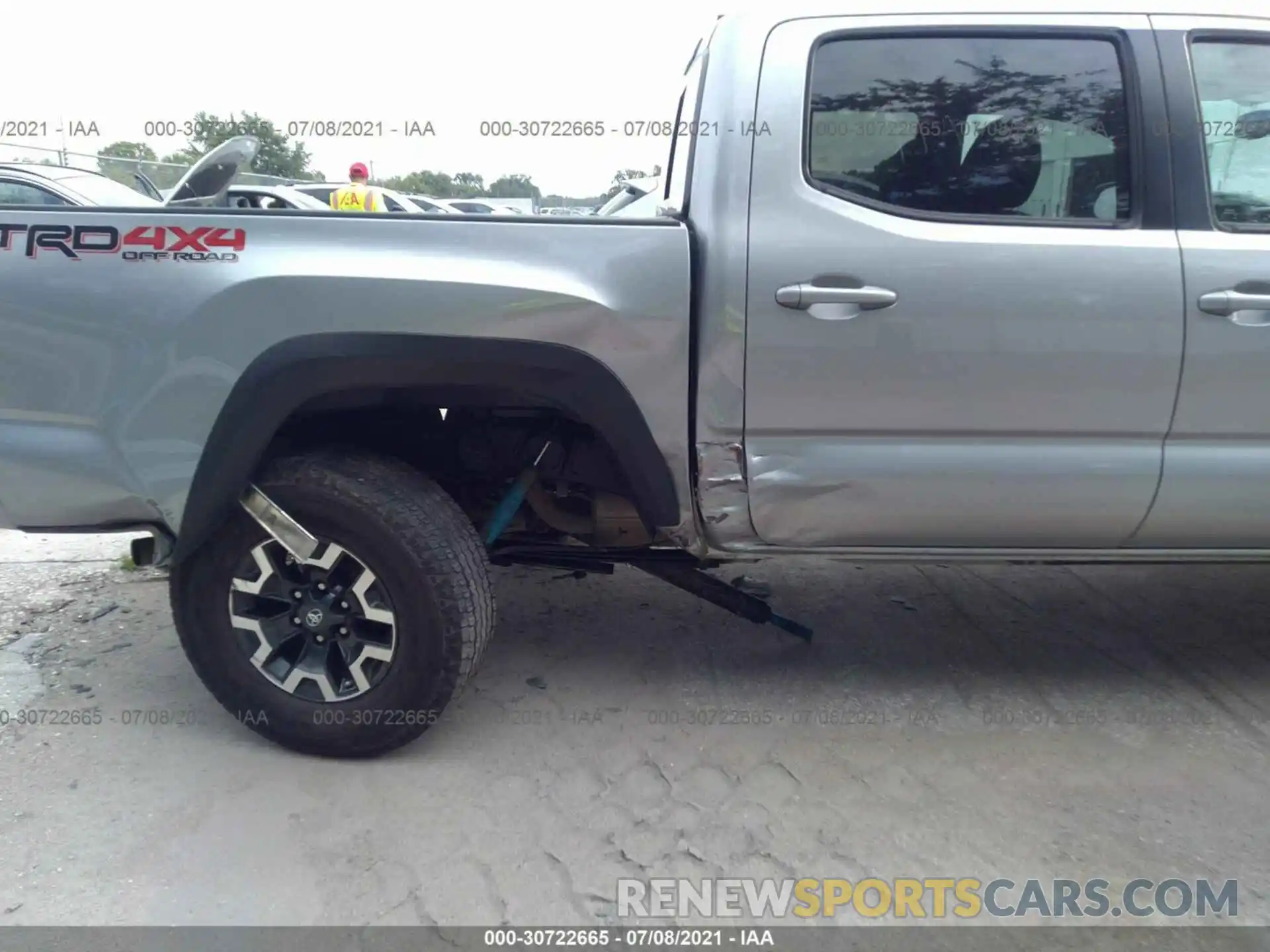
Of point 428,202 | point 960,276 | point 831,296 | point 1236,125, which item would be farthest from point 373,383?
point 1236,125

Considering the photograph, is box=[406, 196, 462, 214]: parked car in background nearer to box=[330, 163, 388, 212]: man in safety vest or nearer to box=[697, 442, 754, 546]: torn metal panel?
box=[330, 163, 388, 212]: man in safety vest

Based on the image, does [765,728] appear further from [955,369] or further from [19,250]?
[19,250]

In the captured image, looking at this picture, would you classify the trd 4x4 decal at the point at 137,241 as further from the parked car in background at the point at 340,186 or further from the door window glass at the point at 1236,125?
the door window glass at the point at 1236,125

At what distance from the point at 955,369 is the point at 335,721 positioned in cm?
192

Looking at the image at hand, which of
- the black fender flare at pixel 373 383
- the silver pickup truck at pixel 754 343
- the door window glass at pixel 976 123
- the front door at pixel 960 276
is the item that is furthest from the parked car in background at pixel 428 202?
the door window glass at pixel 976 123

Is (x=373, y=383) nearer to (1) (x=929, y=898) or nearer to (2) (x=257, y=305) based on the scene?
(2) (x=257, y=305)

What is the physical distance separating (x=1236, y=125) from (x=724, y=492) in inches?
66.2

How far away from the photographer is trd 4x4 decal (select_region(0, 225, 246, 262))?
2223 mm

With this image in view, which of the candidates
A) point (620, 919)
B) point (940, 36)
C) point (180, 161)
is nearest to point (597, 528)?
point (620, 919)

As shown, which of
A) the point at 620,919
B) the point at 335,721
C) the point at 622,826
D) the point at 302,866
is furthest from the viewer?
the point at 335,721

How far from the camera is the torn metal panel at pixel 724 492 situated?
2400mm

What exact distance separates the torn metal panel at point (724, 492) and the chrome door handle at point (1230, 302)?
122 cm

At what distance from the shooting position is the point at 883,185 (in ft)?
7.74

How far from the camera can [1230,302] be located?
228 centimetres
